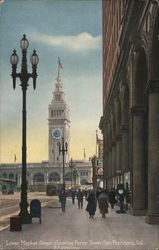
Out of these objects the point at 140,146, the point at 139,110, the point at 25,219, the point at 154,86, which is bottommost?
the point at 25,219

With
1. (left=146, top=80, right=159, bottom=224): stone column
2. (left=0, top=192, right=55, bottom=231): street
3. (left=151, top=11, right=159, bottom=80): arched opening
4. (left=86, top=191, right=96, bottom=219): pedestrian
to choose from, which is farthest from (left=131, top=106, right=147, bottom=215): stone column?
(left=0, top=192, right=55, bottom=231): street

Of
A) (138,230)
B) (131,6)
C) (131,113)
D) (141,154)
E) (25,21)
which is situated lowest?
(138,230)

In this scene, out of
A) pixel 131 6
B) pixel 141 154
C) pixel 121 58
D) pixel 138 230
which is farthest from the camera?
pixel 121 58

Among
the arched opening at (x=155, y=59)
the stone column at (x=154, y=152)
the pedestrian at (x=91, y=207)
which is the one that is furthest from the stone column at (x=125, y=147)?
the stone column at (x=154, y=152)

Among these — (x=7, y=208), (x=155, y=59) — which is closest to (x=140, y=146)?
(x=155, y=59)

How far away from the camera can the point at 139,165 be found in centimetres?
2698

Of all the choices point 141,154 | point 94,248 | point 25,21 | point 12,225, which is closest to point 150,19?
point 25,21

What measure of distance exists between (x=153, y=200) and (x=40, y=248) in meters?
8.93

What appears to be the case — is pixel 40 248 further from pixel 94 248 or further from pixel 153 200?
pixel 153 200

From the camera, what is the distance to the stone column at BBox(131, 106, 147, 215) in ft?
88.3

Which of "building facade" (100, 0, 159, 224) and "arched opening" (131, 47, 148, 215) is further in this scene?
"arched opening" (131, 47, 148, 215)

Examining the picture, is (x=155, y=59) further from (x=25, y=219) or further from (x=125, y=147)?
(x=125, y=147)

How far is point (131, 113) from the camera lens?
91.1 ft

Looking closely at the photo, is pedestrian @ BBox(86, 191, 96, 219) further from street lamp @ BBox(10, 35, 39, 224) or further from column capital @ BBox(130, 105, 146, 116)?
street lamp @ BBox(10, 35, 39, 224)
